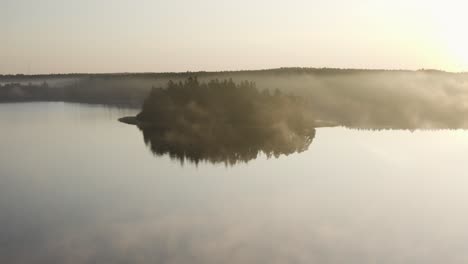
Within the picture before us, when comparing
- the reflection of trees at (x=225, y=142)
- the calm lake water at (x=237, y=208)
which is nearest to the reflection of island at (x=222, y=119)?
the reflection of trees at (x=225, y=142)

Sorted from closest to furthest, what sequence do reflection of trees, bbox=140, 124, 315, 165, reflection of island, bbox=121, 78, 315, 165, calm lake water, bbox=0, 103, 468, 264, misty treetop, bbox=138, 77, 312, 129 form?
calm lake water, bbox=0, 103, 468, 264 < reflection of trees, bbox=140, 124, 315, 165 < reflection of island, bbox=121, 78, 315, 165 < misty treetop, bbox=138, 77, 312, 129

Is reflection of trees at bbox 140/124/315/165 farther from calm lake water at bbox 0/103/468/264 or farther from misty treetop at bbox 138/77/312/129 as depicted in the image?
misty treetop at bbox 138/77/312/129

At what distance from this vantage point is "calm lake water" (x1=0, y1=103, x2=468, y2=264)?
1995cm

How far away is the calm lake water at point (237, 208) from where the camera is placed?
65.5 feet

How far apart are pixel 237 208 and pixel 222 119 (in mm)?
41416

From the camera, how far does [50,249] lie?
790 inches

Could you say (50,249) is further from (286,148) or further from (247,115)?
(247,115)

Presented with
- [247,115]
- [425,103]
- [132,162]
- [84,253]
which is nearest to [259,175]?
[132,162]

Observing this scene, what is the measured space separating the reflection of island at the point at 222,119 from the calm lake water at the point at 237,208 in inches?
279

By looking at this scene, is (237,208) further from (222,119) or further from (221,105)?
(221,105)

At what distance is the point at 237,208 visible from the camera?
2644cm

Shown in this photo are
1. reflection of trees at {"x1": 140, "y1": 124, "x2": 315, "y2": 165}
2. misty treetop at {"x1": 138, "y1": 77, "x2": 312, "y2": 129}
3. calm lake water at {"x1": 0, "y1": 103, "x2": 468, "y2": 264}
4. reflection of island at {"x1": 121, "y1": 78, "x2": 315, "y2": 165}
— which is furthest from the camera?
misty treetop at {"x1": 138, "y1": 77, "x2": 312, "y2": 129}

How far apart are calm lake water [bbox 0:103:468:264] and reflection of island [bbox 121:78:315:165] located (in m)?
7.08

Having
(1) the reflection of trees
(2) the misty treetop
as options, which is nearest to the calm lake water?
(1) the reflection of trees
